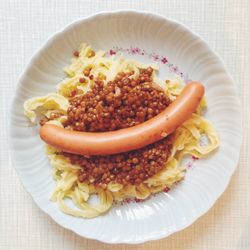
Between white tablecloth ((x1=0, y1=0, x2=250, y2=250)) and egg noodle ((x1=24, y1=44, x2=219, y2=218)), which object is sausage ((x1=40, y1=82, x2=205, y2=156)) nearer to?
egg noodle ((x1=24, y1=44, x2=219, y2=218))

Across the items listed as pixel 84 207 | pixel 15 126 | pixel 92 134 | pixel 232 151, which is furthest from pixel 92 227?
pixel 232 151

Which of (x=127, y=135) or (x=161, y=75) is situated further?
(x=161, y=75)

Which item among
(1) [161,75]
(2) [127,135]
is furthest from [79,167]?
(1) [161,75]

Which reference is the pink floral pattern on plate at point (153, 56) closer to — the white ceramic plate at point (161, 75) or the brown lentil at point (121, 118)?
the white ceramic plate at point (161, 75)

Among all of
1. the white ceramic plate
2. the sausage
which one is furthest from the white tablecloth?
the sausage

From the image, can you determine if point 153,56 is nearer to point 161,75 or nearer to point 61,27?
point 161,75

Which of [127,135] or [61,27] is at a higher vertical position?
[61,27]

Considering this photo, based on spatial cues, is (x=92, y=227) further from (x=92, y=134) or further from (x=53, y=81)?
(x=53, y=81)

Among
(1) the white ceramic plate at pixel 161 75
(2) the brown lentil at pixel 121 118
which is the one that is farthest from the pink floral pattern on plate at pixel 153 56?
(2) the brown lentil at pixel 121 118
